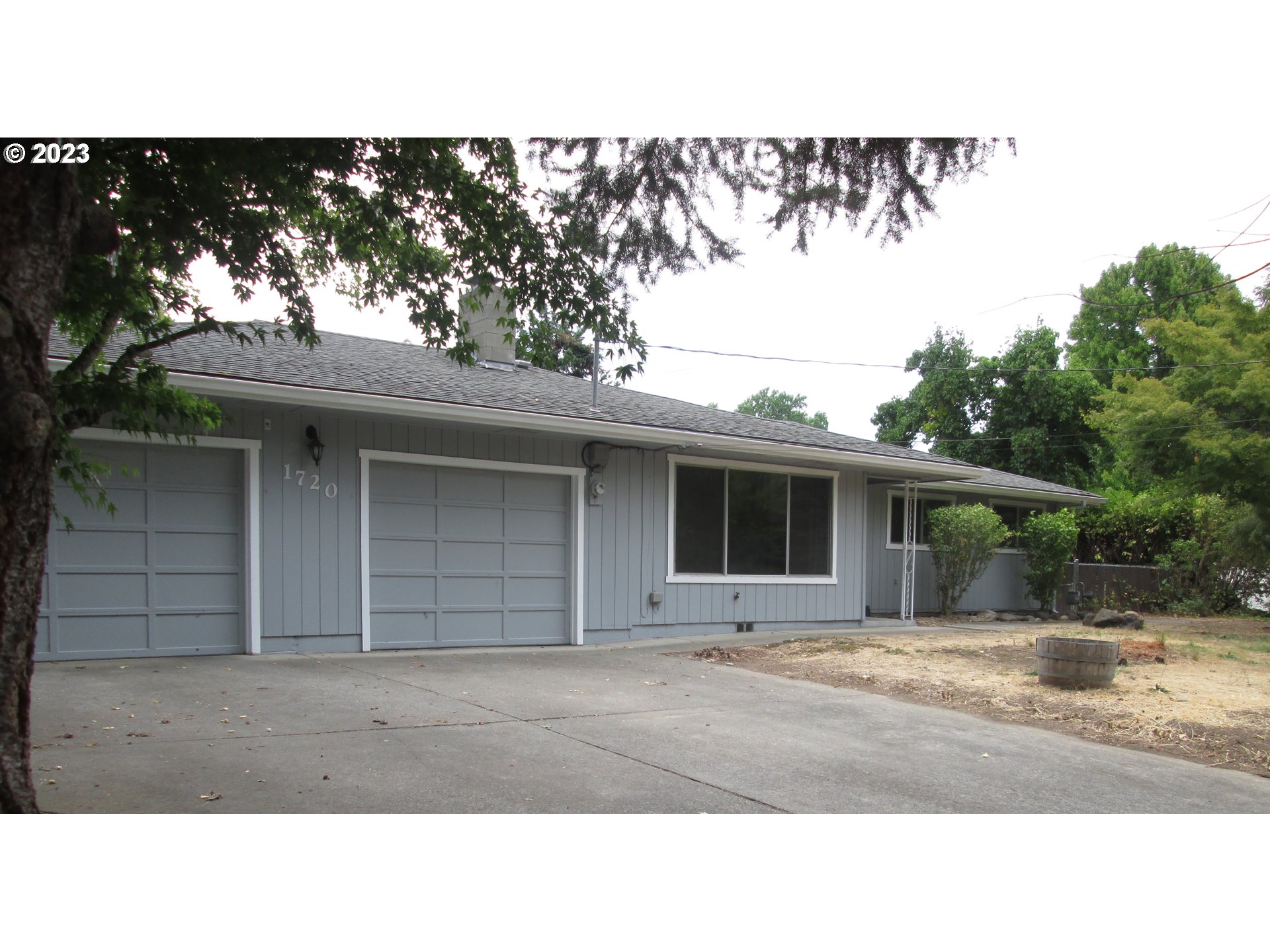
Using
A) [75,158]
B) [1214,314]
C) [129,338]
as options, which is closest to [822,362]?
[1214,314]

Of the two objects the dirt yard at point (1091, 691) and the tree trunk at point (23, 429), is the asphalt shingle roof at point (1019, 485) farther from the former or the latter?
the tree trunk at point (23, 429)

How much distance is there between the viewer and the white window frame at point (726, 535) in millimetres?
11273

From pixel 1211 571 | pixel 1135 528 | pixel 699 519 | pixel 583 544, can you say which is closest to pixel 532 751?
pixel 583 544

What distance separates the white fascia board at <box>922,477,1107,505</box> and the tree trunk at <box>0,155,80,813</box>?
13719 mm

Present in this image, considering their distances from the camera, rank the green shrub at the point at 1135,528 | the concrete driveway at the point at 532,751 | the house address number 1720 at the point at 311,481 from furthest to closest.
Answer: the green shrub at the point at 1135,528 → the house address number 1720 at the point at 311,481 → the concrete driveway at the point at 532,751

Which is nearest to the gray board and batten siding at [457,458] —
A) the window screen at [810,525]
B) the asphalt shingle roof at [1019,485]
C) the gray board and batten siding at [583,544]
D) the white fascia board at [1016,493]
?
the gray board and batten siding at [583,544]

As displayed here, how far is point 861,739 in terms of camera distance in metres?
5.79

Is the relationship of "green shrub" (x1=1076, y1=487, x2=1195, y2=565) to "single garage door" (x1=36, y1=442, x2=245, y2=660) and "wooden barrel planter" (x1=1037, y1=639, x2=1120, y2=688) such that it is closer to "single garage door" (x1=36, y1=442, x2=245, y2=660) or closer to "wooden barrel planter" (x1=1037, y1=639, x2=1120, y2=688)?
"wooden barrel planter" (x1=1037, y1=639, x2=1120, y2=688)

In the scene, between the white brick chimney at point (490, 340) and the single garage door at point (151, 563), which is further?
the white brick chimney at point (490, 340)

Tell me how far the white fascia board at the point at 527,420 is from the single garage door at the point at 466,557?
794mm

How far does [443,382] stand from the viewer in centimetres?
1020

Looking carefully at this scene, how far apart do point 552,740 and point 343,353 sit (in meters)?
6.90

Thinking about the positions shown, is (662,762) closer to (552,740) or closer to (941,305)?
(552,740)

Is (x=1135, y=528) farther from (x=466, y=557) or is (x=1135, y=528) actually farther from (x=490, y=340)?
(x=466, y=557)
